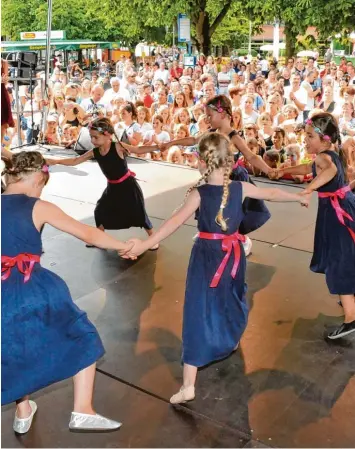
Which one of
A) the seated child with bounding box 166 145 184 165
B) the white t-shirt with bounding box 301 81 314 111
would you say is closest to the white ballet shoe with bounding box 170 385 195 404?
the seated child with bounding box 166 145 184 165

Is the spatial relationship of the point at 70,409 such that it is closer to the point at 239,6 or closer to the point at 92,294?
the point at 92,294

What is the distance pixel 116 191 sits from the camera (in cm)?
528

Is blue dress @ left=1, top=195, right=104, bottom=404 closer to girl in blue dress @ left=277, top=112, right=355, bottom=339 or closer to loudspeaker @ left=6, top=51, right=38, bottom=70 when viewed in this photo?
girl in blue dress @ left=277, top=112, right=355, bottom=339

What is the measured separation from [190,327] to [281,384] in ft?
2.15

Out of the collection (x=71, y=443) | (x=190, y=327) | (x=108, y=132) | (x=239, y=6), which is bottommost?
(x=71, y=443)

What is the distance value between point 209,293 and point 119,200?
7.76ft

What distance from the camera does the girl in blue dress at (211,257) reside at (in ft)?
9.99

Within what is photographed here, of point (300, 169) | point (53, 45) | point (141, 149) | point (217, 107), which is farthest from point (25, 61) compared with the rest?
point (53, 45)

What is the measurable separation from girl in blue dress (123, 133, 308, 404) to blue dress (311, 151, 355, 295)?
848 millimetres

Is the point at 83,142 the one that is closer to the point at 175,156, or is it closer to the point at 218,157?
the point at 175,156

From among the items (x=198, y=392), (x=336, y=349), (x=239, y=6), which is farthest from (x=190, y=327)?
(x=239, y=6)

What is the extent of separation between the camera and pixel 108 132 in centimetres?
501

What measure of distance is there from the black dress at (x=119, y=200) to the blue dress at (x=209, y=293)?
2186 mm

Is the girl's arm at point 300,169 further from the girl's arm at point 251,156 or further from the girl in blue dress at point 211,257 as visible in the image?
the girl in blue dress at point 211,257
